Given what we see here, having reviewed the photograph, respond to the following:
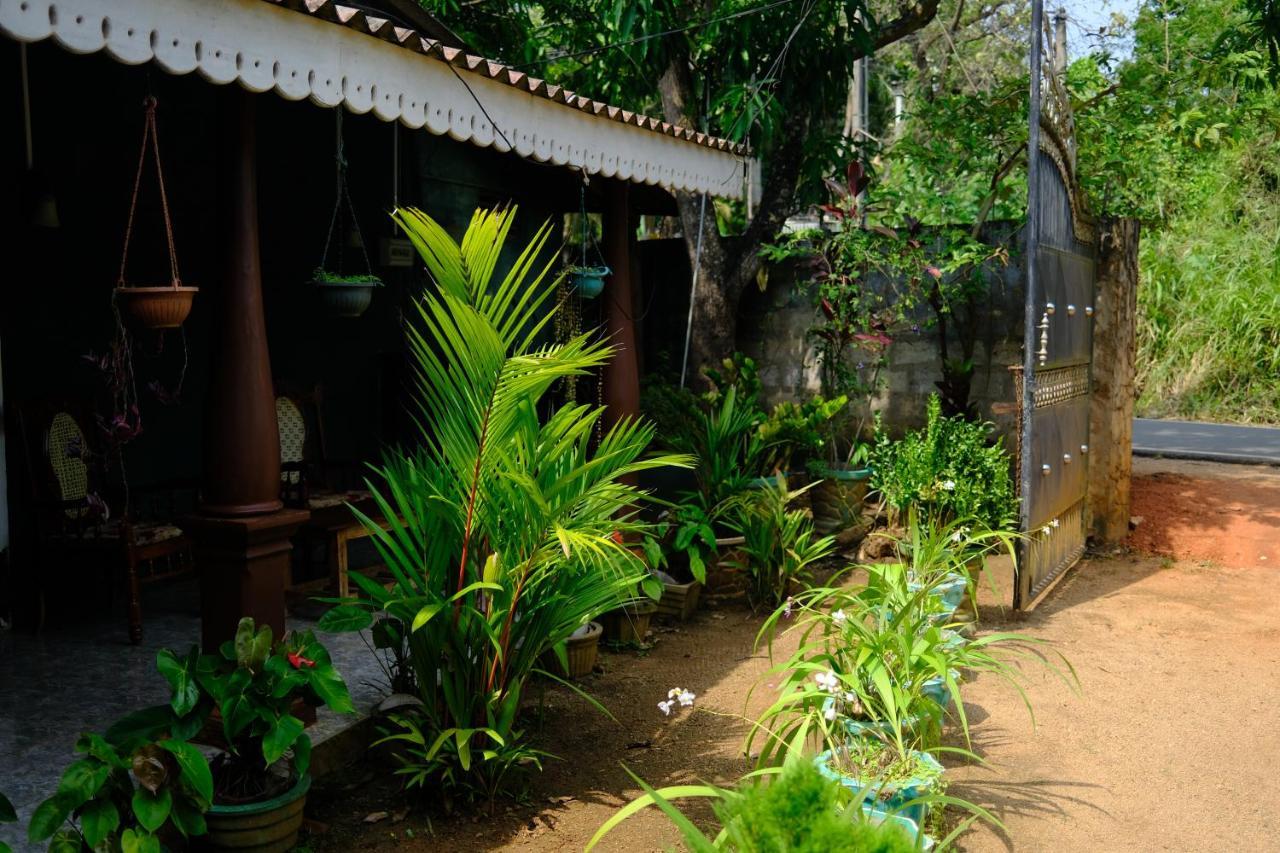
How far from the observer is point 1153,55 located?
9906 millimetres

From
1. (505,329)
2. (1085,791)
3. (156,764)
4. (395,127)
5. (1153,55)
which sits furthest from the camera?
(1153,55)

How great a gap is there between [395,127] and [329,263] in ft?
3.10

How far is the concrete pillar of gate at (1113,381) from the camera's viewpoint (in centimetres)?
751

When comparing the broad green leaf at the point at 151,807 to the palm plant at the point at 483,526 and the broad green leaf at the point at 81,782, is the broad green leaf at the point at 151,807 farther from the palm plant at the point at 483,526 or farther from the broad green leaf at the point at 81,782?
the palm plant at the point at 483,526

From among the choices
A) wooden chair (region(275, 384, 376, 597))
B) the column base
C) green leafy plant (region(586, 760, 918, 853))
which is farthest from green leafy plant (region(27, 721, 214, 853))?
wooden chair (region(275, 384, 376, 597))

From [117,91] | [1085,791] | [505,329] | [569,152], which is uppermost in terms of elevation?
[117,91]

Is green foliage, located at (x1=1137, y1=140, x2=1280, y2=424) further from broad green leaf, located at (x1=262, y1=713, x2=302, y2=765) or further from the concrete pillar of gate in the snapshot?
broad green leaf, located at (x1=262, y1=713, x2=302, y2=765)

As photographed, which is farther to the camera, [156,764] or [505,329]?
[505,329]

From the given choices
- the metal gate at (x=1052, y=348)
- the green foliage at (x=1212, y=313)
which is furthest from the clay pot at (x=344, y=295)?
the green foliage at (x=1212, y=313)

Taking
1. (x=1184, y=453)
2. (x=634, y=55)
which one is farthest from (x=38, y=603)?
(x=1184, y=453)

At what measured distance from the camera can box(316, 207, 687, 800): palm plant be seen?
356 cm

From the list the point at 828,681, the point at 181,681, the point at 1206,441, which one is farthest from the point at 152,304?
the point at 1206,441

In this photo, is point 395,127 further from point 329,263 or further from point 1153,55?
point 1153,55

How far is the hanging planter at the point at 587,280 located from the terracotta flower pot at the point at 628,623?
176cm
